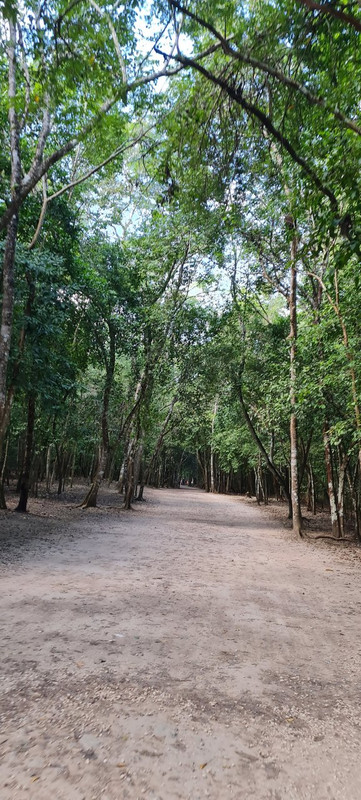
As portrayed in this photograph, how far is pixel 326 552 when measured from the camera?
11.6 metres

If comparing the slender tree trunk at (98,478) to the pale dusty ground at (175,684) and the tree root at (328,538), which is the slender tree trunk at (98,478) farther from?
the pale dusty ground at (175,684)

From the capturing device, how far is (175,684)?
3.57 m

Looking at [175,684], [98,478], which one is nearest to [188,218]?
[98,478]

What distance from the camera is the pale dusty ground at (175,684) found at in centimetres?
250

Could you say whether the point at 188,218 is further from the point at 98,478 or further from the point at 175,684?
the point at 175,684

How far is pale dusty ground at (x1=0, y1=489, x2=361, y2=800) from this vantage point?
8.21 feet

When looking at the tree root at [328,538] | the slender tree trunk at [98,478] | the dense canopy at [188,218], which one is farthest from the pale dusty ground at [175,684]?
the slender tree trunk at [98,478]

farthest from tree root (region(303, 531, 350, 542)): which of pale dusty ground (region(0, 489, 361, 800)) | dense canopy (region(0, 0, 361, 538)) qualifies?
pale dusty ground (region(0, 489, 361, 800))

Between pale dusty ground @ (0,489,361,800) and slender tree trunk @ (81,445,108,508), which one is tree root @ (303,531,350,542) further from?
slender tree trunk @ (81,445,108,508)

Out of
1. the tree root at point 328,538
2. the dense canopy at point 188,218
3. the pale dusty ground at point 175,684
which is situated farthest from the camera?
the tree root at point 328,538

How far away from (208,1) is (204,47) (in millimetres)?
1767

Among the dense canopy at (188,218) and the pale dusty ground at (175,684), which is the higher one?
the dense canopy at (188,218)

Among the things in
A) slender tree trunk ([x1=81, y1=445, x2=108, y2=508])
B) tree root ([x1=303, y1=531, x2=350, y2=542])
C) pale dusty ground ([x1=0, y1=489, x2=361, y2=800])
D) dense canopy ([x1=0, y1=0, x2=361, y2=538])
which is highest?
dense canopy ([x1=0, y1=0, x2=361, y2=538])

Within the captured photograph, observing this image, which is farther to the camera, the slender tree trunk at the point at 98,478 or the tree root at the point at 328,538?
the slender tree trunk at the point at 98,478
